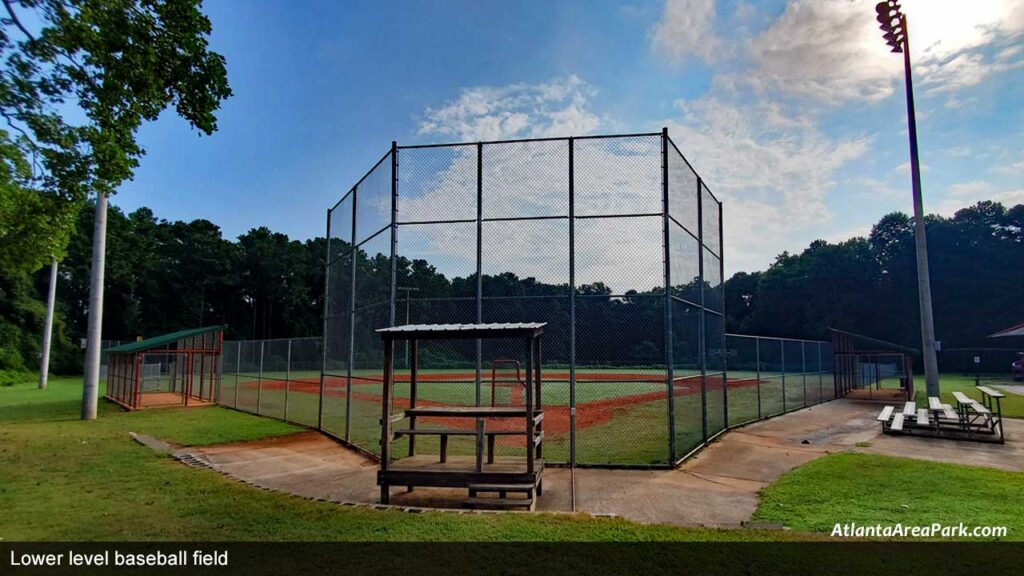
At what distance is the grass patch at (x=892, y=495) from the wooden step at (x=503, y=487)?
234cm

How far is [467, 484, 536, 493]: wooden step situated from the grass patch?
2343 millimetres

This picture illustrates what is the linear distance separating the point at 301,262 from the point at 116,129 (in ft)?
184

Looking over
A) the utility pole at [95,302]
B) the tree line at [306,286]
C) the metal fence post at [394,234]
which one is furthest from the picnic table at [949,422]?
the tree line at [306,286]

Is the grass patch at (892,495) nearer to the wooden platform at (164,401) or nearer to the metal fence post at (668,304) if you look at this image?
the metal fence post at (668,304)

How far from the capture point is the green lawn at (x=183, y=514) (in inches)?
184

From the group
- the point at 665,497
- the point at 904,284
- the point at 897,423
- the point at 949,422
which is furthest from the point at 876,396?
the point at 904,284

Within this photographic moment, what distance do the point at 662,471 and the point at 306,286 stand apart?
57465mm

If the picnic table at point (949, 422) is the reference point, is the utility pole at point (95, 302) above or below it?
above

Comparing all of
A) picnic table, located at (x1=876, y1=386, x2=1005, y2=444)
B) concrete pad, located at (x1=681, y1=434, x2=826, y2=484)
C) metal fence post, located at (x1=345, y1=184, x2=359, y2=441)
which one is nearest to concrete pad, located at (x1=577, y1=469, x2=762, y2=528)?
concrete pad, located at (x1=681, y1=434, x2=826, y2=484)

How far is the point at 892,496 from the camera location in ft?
19.9

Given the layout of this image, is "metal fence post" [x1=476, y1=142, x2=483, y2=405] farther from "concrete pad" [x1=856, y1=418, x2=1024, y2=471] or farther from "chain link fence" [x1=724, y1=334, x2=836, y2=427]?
"chain link fence" [x1=724, y1=334, x2=836, y2=427]

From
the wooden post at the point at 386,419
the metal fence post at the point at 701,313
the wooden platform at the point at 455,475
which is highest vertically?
the metal fence post at the point at 701,313
